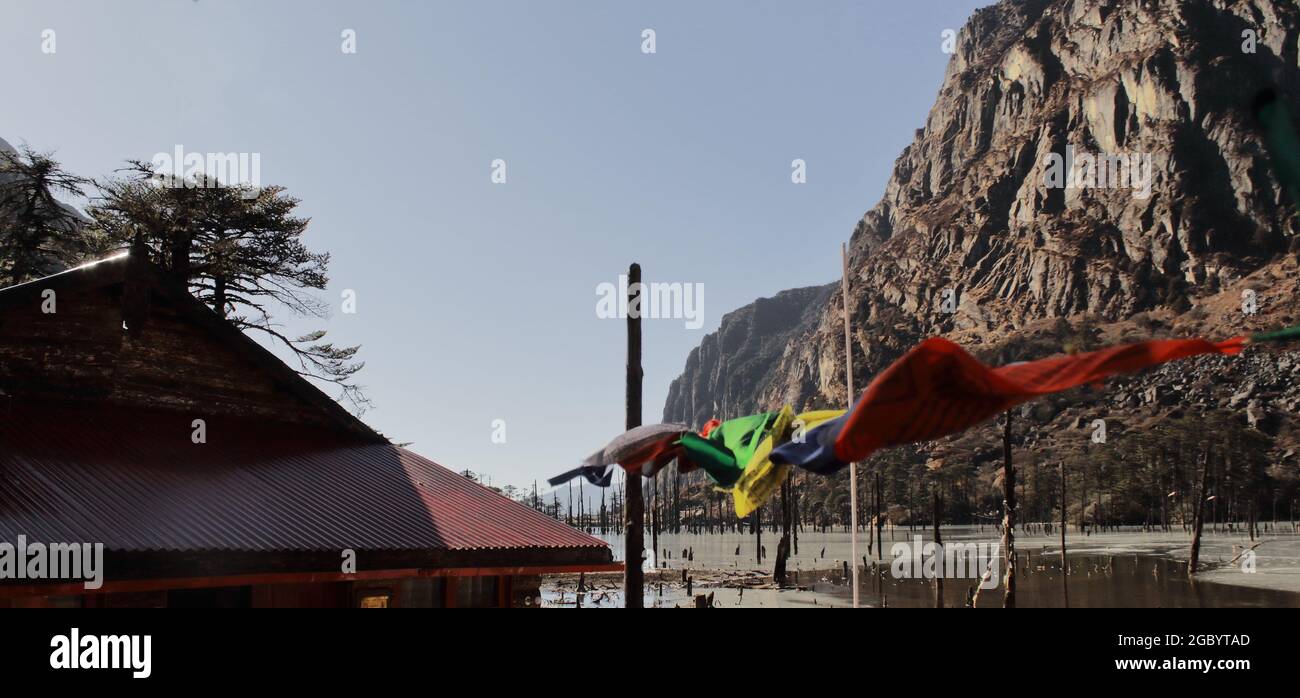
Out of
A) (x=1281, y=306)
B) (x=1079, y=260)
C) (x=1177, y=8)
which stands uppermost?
(x=1177, y=8)

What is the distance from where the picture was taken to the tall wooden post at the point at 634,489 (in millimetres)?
11930

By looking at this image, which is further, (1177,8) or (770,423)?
(1177,8)

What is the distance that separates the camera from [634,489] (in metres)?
11.4

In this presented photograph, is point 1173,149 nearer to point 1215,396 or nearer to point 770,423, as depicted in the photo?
point 1215,396

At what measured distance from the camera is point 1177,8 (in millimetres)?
189125

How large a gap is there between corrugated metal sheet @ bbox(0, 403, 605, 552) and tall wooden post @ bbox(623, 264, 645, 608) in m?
1.62

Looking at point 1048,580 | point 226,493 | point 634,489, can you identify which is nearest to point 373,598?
point 226,493

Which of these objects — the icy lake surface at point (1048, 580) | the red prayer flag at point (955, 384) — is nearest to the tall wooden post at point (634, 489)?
the red prayer flag at point (955, 384)

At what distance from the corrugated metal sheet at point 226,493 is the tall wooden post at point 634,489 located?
162 cm

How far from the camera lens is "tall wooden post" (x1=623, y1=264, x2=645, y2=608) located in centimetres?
1193

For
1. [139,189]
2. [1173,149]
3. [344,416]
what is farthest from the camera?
[1173,149]
